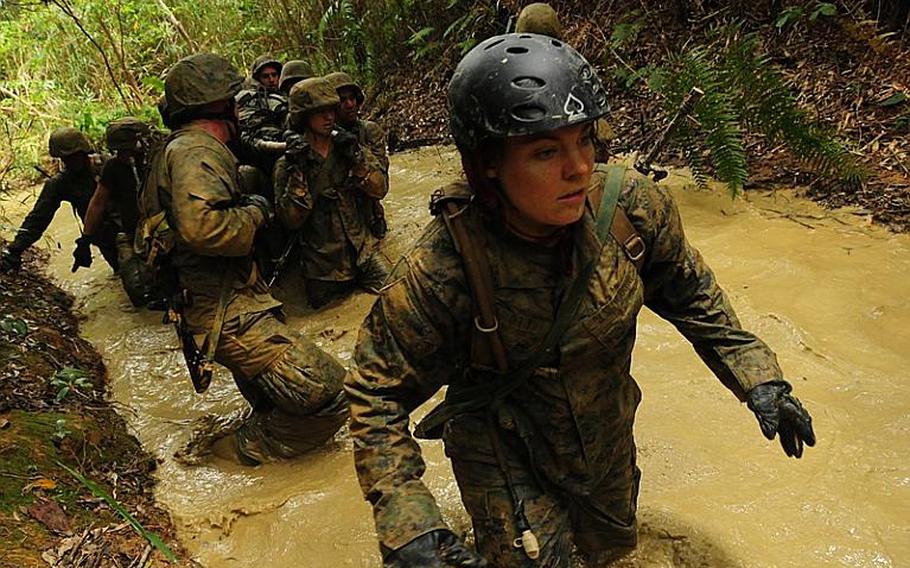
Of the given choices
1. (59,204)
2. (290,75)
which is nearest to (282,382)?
(59,204)

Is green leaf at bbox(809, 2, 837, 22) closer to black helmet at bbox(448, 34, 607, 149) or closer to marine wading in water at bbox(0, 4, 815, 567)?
marine wading in water at bbox(0, 4, 815, 567)

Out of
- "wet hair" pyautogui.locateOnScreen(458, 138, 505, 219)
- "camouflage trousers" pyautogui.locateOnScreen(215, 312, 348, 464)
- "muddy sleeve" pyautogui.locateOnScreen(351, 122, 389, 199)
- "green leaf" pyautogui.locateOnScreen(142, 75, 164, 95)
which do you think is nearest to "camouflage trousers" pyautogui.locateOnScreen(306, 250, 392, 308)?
"muddy sleeve" pyautogui.locateOnScreen(351, 122, 389, 199)

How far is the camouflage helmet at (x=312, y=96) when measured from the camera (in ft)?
18.3

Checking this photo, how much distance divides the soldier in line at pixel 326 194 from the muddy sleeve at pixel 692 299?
153 inches

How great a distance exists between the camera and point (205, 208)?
379 centimetres

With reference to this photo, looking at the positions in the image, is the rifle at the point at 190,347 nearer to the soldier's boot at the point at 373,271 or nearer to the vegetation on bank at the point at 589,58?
the soldier's boot at the point at 373,271

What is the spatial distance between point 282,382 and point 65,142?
396 centimetres

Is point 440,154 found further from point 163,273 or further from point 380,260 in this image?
point 163,273

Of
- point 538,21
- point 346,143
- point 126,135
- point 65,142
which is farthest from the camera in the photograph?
point 65,142

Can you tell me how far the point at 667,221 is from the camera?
2.23 meters

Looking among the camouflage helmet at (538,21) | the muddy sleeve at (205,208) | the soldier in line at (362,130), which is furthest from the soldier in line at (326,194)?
the muddy sleeve at (205,208)

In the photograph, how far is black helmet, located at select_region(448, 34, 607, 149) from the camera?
1821 mm

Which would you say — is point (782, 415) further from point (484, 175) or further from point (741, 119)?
point (741, 119)

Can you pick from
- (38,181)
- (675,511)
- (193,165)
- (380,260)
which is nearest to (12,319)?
(193,165)
